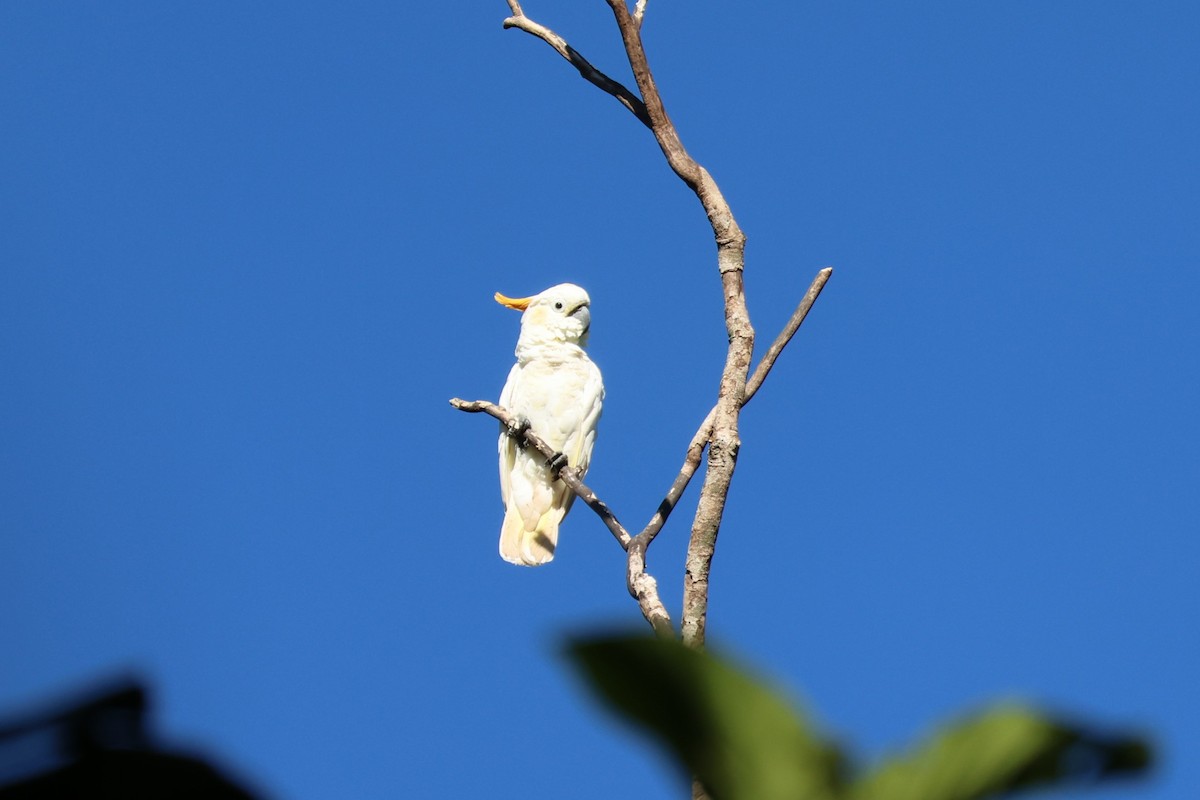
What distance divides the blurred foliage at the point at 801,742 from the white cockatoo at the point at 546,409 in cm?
466

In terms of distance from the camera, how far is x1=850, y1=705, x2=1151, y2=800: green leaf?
577 mm

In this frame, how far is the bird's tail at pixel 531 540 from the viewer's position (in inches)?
211

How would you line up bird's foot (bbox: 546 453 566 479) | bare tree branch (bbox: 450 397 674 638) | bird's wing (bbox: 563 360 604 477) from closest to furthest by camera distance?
bare tree branch (bbox: 450 397 674 638) < bird's foot (bbox: 546 453 566 479) < bird's wing (bbox: 563 360 604 477)

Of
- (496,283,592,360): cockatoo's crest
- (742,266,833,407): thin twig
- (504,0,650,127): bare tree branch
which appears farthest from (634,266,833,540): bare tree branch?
(496,283,592,360): cockatoo's crest

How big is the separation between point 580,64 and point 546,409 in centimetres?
202

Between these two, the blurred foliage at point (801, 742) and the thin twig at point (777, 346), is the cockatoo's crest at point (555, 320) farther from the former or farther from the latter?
the blurred foliage at point (801, 742)

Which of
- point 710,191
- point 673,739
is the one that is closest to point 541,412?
point 710,191

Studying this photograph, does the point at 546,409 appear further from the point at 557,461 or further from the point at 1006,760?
the point at 1006,760

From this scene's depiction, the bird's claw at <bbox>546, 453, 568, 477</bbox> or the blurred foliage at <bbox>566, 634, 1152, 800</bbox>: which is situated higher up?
the bird's claw at <bbox>546, 453, 568, 477</bbox>

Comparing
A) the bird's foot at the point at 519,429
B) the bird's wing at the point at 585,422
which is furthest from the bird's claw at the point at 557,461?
the bird's wing at the point at 585,422

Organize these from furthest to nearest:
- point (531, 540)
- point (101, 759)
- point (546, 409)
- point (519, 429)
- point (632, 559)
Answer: point (546, 409)
point (531, 540)
point (519, 429)
point (632, 559)
point (101, 759)

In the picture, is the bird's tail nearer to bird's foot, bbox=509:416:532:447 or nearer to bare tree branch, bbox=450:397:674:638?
bird's foot, bbox=509:416:532:447

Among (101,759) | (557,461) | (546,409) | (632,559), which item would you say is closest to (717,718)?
(101,759)

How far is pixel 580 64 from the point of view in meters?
3.88
